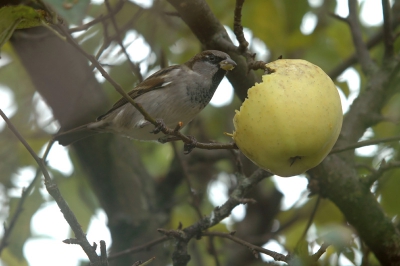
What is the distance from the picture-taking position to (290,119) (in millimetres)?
1679

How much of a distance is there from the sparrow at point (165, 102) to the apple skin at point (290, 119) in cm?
158

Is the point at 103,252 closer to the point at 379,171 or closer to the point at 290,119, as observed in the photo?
the point at 290,119

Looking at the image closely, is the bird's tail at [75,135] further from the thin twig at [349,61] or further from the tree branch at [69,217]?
the thin twig at [349,61]

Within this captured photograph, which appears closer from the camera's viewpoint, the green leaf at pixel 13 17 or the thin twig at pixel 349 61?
the green leaf at pixel 13 17

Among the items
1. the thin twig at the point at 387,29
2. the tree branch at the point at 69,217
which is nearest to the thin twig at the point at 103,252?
the tree branch at the point at 69,217

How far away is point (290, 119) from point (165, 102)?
192 cm

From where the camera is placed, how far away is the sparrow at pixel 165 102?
347 centimetres

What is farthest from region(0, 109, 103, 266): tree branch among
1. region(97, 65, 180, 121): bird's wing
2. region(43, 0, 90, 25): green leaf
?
region(97, 65, 180, 121): bird's wing

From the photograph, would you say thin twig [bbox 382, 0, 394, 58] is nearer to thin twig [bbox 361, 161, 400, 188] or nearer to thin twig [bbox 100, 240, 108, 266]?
thin twig [bbox 361, 161, 400, 188]

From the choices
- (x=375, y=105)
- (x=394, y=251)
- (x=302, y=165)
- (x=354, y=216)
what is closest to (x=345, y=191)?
(x=354, y=216)

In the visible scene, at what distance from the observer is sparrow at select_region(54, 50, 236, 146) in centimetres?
347

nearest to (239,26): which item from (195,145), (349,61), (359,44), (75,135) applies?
(195,145)

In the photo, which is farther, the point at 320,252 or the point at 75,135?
the point at 75,135

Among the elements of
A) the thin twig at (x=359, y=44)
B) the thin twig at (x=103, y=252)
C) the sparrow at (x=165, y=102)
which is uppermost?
the sparrow at (x=165, y=102)
